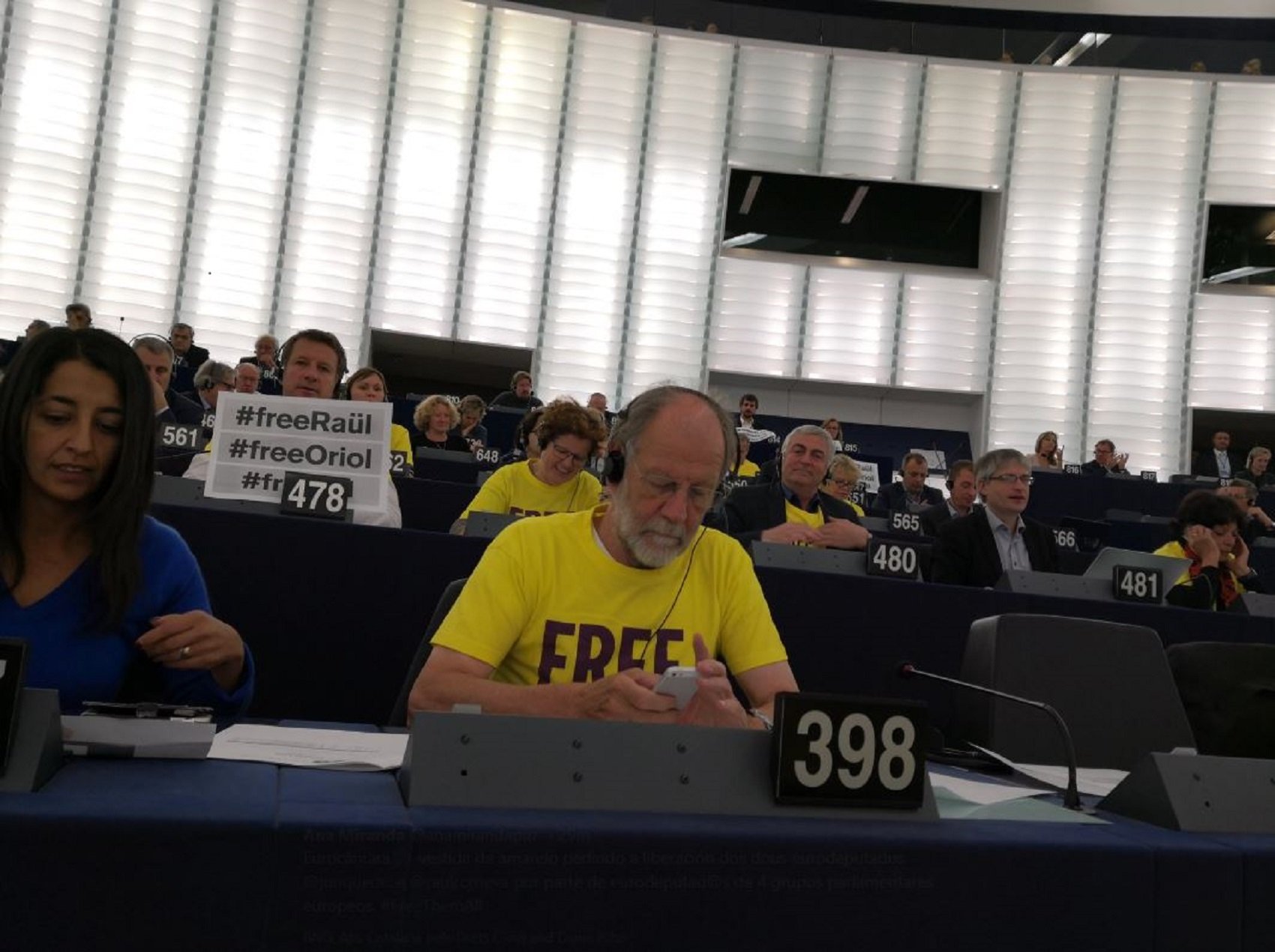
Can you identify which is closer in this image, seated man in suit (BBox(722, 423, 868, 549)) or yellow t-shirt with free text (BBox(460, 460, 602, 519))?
yellow t-shirt with free text (BBox(460, 460, 602, 519))

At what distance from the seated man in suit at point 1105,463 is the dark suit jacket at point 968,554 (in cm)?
661

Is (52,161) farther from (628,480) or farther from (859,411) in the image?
(628,480)

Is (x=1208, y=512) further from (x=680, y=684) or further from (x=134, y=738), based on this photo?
(x=134, y=738)

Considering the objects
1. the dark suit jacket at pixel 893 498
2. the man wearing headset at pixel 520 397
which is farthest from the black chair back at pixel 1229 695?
the man wearing headset at pixel 520 397

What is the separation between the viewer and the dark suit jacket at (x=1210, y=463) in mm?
11133

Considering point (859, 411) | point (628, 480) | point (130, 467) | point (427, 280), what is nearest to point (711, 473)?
point (628, 480)

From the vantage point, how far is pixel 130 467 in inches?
60.1

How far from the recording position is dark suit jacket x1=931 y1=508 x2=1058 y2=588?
423 centimetres

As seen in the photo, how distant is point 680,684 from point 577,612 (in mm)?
525

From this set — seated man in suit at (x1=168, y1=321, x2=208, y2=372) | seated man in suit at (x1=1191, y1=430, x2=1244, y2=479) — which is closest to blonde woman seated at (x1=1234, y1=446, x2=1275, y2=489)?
seated man in suit at (x1=1191, y1=430, x2=1244, y2=479)

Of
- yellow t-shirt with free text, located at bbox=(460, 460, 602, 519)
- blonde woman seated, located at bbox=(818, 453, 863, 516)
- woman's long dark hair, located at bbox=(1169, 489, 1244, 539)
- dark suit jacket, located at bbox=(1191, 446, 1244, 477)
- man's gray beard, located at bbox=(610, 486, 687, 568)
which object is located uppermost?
dark suit jacket, located at bbox=(1191, 446, 1244, 477)

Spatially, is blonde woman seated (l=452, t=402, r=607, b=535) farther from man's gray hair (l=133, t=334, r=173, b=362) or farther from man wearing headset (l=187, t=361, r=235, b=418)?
man wearing headset (l=187, t=361, r=235, b=418)

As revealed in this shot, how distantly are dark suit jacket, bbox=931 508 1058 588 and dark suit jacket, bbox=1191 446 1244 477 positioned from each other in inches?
289

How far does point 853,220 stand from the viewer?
43.0 feet
